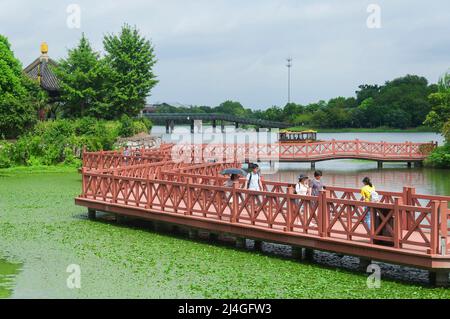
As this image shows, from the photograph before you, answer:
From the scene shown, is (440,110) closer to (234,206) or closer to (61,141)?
(61,141)

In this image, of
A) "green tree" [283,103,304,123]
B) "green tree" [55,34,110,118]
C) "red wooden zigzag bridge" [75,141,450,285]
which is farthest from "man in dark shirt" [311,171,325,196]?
"green tree" [283,103,304,123]

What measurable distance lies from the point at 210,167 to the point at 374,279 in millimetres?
13593

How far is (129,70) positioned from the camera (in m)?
50.3

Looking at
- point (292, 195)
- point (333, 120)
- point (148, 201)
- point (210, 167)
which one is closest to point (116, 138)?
point (210, 167)

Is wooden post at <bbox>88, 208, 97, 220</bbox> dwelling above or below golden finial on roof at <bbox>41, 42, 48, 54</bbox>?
below

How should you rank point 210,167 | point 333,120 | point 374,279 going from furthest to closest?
point 333,120 → point 210,167 → point 374,279

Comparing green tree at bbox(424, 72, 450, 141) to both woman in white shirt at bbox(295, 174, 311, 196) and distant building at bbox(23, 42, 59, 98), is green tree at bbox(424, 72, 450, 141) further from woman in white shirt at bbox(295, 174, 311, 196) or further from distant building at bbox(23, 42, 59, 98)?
woman in white shirt at bbox(295, 174, 311, 196)

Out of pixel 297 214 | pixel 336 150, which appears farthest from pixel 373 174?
pixel 297 214

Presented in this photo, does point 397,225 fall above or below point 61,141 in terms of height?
below

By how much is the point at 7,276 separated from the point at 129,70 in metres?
37.4

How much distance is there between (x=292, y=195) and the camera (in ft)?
49.0

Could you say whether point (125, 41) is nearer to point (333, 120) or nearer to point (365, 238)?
point (365, 238)

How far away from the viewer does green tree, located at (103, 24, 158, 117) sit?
1922 inches

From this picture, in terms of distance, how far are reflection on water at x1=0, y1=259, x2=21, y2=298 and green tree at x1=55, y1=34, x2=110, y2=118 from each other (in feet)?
105
